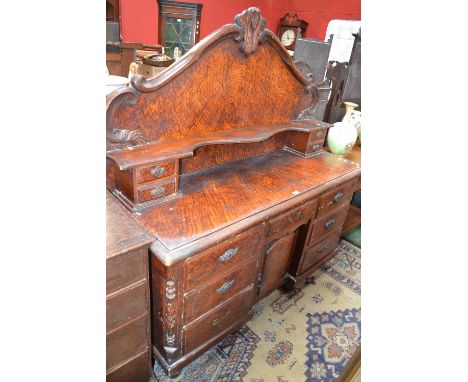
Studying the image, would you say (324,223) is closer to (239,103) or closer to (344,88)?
(239,103)

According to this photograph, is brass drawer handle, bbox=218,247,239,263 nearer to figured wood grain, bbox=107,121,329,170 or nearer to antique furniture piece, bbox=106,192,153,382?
antique furniture piece, bbox=106,192,153,382

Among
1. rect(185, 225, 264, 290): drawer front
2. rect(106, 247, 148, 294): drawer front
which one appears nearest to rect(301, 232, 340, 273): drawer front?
rect(185, 225, 264, 290): drawer front

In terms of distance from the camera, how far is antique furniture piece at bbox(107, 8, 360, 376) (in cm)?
123

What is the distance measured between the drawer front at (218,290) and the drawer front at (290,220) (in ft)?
0.58

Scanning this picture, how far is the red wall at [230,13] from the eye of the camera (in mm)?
4996

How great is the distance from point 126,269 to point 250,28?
Answer: 1.22 meters

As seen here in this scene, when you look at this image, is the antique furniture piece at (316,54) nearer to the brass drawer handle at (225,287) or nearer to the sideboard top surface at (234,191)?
the sideboard top surface at (234,191)

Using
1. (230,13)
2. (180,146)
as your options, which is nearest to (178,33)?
(230,13)

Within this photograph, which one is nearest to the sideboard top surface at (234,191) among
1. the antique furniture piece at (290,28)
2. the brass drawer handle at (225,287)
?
the brass drawer handle at (225,287)

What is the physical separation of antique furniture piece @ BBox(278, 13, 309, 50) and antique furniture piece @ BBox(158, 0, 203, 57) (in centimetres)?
286

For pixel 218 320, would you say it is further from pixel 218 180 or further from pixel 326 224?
pixel 326 224

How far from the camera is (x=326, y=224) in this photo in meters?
2.01
